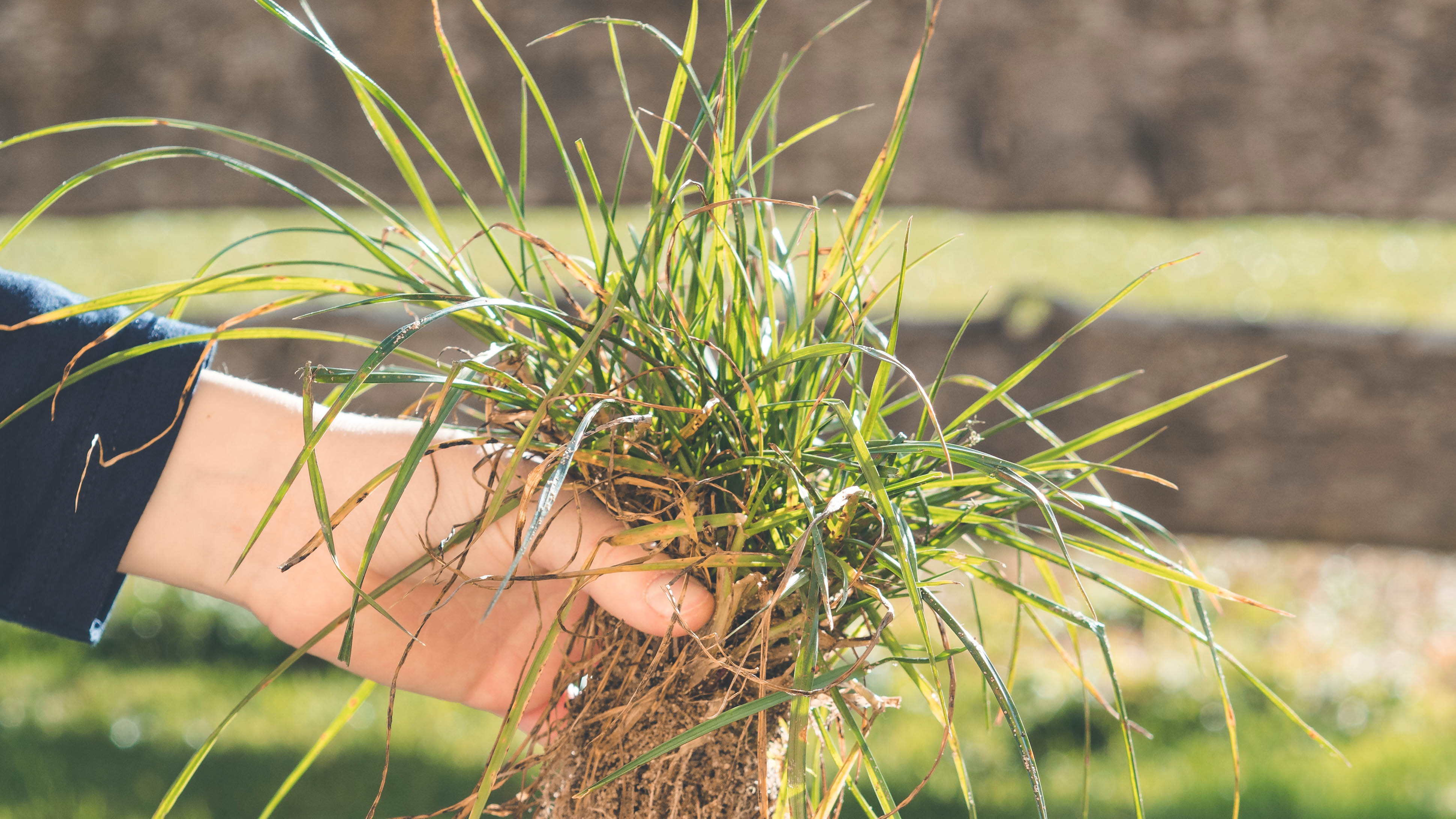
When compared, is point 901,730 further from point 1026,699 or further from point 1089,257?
point 1089,257

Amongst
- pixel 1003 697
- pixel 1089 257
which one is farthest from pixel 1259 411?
pixel 1089 257

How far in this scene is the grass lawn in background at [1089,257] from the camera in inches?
88.9

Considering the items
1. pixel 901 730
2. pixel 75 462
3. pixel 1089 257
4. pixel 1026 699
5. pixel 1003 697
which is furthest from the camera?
pixel 1089 257

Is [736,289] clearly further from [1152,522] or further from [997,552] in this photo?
[997,552]

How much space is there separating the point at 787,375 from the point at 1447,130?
1078mm

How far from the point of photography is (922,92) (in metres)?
1.17

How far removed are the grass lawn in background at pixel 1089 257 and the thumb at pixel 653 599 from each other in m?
1.56

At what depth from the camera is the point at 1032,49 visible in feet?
3.76

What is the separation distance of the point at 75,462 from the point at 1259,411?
47.1 inches

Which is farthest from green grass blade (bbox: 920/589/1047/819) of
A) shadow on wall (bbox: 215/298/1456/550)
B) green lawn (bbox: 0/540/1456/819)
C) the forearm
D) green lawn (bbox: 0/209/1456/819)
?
shadow on wall (bbox: 215/298/1456/550)

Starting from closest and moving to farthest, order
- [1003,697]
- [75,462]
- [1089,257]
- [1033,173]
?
[1003,697]
[75,462]
[1033,173]
[1089,257]

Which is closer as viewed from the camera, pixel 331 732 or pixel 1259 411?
pixel 331 732

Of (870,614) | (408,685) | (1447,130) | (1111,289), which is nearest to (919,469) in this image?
(870,614)

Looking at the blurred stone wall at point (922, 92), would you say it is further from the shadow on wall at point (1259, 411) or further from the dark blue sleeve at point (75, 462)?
the dark blue sleeve at point (75, 462)
